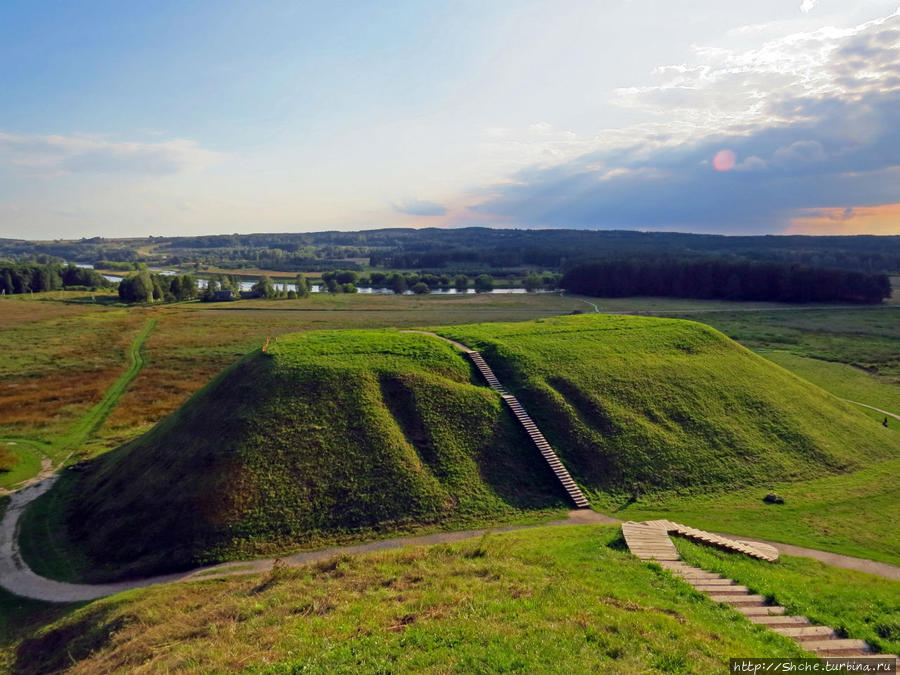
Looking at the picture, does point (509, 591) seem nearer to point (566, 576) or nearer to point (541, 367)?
point (566, 576)

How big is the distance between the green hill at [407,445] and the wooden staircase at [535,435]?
617 mm

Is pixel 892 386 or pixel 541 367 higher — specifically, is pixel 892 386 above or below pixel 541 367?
below

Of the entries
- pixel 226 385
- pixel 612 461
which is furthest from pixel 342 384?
pixel 612 461

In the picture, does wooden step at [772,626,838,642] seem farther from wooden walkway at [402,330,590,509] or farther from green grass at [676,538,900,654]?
wooden walkway at [402,330,590,509]

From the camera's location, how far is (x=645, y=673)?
1212cm

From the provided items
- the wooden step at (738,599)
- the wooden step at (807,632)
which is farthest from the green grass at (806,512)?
the wooden step at (807,632)

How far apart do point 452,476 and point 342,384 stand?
10364 millimetres

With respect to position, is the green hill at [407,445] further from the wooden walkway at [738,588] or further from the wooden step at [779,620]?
the wooden step at [779,620]

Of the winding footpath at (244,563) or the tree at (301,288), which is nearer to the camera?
the winding footpath at (244,563)

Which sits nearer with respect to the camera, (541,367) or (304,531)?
(304,531)

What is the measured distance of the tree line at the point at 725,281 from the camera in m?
131

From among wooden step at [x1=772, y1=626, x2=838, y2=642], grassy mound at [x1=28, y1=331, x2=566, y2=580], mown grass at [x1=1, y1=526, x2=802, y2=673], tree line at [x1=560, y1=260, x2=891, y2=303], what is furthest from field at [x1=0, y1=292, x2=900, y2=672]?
tree line at [x1=560, y1=260, x2=891, y2=303]

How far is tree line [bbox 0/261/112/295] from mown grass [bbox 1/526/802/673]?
183 metres

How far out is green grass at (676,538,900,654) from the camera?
15703 millimetres
